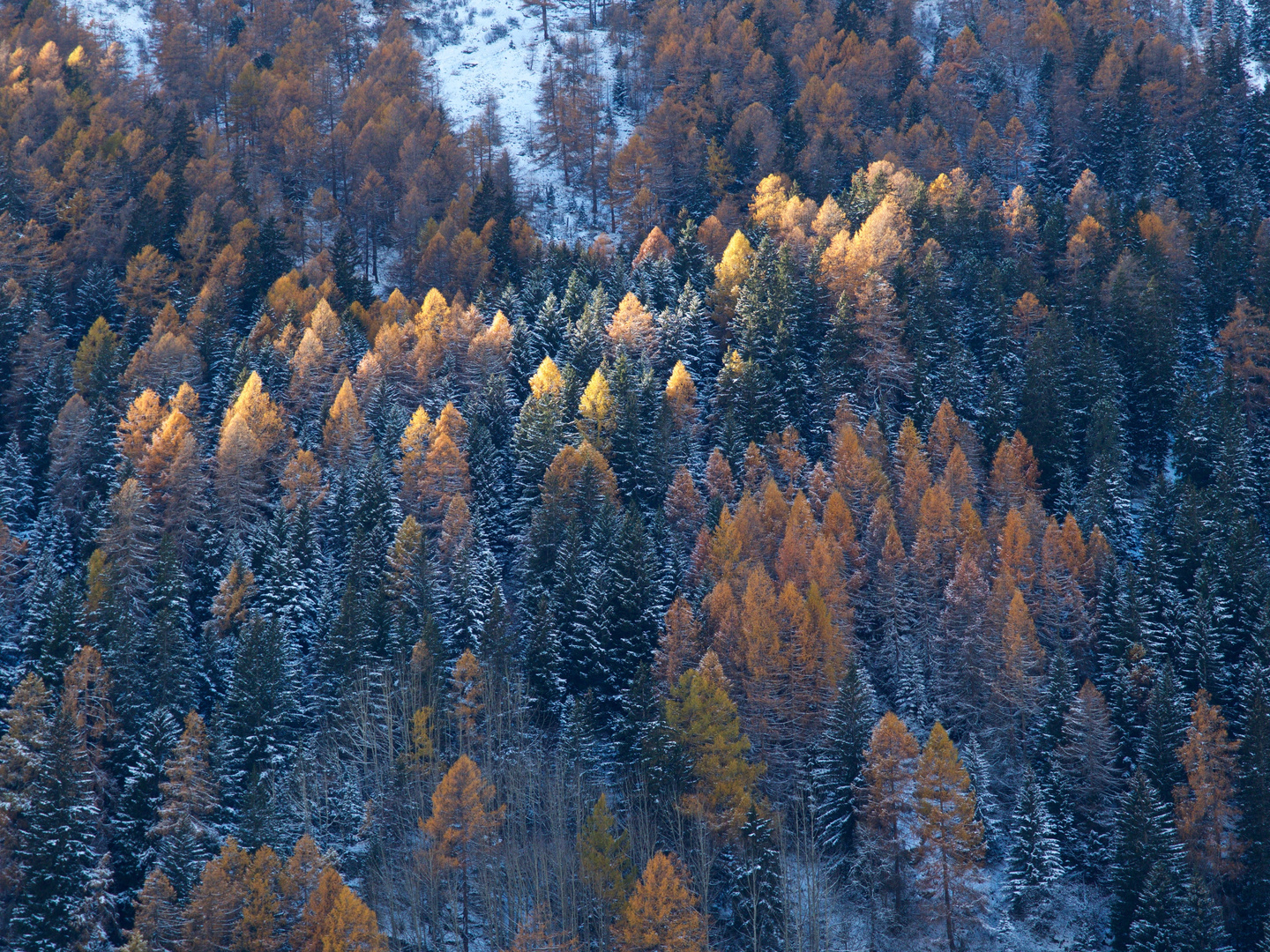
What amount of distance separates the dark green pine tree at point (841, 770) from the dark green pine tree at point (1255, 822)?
14.5 m

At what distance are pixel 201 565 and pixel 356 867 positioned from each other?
63.7ft

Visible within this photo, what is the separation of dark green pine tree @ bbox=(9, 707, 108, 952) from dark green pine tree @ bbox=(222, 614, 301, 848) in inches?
205

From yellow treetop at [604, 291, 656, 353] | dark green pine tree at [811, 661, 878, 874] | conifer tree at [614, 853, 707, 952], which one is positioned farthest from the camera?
yellow treetop at [604, 291, 656, 353]

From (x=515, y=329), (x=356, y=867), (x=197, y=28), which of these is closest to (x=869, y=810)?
(x=356, y=867)

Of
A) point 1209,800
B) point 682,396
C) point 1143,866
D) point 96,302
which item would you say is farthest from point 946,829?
point 96,302

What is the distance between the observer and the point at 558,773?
145ft

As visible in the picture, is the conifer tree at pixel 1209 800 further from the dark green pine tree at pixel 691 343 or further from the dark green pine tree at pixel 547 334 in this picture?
the dark green pine tree at pixel 547 334

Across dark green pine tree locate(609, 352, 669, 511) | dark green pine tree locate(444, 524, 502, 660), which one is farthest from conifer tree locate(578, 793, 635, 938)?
dark green pine tree locate(609, 352, 669, 511)

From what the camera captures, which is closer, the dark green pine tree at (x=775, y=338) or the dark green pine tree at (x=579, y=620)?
the dark green pine tree at (x=579, y=620)

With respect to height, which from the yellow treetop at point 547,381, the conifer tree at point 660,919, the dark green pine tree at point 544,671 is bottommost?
the conifer tree at point 660,919

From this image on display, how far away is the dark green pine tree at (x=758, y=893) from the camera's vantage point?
40031 mm

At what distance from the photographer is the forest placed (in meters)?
41.2

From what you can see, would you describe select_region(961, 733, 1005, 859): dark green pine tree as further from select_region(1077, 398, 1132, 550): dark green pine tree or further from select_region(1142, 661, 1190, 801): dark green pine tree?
select_region(1077, 398, 1132, 550): dark green pine tree

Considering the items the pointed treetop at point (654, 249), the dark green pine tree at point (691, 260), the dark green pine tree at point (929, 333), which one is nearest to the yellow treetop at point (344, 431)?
the dark green pine tree at point (691, 260)
